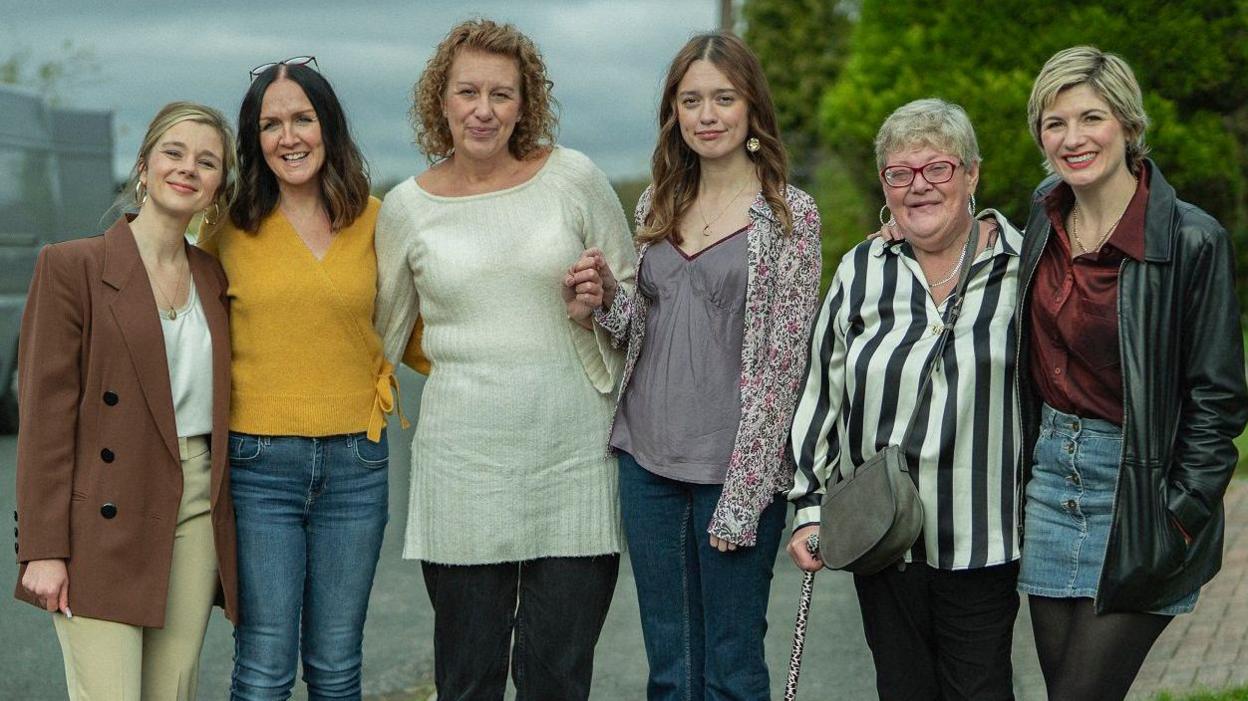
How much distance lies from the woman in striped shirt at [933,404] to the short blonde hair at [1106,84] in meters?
0.27

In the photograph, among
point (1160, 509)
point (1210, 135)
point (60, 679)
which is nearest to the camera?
point (1160, 509)

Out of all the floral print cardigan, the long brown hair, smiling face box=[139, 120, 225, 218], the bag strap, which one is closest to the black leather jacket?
the bag strap

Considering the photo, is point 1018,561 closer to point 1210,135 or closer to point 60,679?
point 60,679

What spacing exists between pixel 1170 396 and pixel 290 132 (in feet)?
8.06

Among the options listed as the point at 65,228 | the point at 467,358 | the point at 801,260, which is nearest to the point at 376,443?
the point at 467,358

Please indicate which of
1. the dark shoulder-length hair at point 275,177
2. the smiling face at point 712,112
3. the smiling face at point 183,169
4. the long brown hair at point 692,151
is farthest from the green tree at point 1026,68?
the smiling face at point 183,169

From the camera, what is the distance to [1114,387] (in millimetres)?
3340

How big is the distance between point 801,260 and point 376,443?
4.41 ft

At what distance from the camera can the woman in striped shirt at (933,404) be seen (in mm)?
3553

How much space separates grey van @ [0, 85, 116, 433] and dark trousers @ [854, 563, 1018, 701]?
11463mm

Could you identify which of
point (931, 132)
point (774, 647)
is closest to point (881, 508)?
point (931, 132)

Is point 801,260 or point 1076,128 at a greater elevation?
point 1076,128

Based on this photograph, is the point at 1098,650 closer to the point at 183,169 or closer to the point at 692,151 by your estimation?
the point at 692,151

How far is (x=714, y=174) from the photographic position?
4039mm
